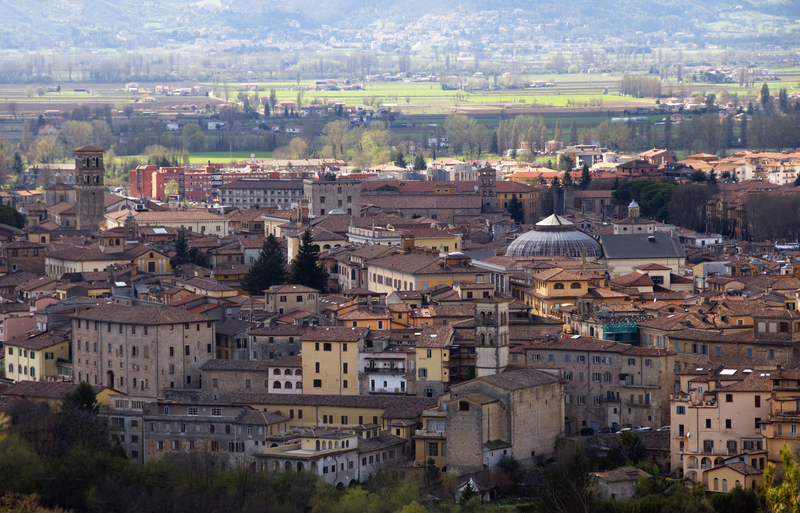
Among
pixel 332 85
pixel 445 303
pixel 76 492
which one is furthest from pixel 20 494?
pixel 332 85

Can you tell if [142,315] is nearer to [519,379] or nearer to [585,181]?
[519,379]

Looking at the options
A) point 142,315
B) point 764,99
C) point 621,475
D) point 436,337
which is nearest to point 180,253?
point 142,315

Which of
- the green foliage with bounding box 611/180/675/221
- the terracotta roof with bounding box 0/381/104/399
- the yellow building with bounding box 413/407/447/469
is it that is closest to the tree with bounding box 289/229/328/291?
the terracotta roof with bounding box 0/381/104/399

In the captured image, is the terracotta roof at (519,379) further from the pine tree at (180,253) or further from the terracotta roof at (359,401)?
the pine tree at (180,253)

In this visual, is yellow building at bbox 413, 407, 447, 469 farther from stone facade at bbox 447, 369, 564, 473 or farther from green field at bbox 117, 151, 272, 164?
green field at bbox 117, 151, 272, 164

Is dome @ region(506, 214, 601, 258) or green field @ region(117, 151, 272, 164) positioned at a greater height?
dome @ region(506, 214, 601, 258)

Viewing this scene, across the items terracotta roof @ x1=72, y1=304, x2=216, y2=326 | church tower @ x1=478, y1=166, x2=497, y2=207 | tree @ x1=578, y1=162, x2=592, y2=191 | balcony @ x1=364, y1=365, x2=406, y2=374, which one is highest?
terracotta roof @ x1=72, y1=304, x2=216, y2=326

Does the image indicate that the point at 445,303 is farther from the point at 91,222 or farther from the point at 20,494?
the point at 91,222

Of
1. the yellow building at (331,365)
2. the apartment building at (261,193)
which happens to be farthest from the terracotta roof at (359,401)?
the apartment building at (261,193)
